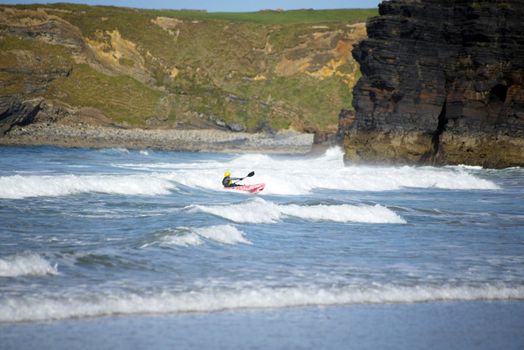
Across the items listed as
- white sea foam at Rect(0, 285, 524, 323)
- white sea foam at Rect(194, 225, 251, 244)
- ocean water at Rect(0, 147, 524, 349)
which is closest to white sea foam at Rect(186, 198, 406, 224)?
ocean water at Rect(0, 147, 524, 349)

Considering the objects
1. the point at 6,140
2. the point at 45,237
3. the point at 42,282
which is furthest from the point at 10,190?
the point at 6,140

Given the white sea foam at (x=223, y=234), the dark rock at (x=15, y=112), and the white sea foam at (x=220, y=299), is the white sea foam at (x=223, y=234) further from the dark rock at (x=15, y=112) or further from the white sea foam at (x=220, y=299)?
the dark rock at (x=15, y=112)

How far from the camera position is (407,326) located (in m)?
11.4

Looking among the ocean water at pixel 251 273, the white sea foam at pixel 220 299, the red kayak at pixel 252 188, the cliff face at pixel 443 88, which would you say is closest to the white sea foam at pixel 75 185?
the ocean water at pixel 251 273

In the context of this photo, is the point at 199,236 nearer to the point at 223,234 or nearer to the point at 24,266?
the point at 223,234

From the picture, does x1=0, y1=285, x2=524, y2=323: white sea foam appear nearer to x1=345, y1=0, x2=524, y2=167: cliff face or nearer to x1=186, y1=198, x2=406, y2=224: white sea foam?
x1=186, y1=198, x2=406, y2=224: white sea foam

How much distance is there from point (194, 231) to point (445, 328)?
25.3ft

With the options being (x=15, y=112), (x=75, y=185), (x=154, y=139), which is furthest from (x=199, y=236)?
(x=154, y=139)

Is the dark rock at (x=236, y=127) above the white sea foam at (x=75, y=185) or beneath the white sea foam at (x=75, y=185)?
beneath

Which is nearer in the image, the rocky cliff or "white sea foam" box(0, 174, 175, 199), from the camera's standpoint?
"white sea foam" box(0, 174, 175, 199)

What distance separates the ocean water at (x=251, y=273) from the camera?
10711mm

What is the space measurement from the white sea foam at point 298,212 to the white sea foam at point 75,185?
21.2 feet

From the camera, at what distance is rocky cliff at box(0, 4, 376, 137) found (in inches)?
3265

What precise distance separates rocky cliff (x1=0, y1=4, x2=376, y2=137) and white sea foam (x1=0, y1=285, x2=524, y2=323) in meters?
59.0
